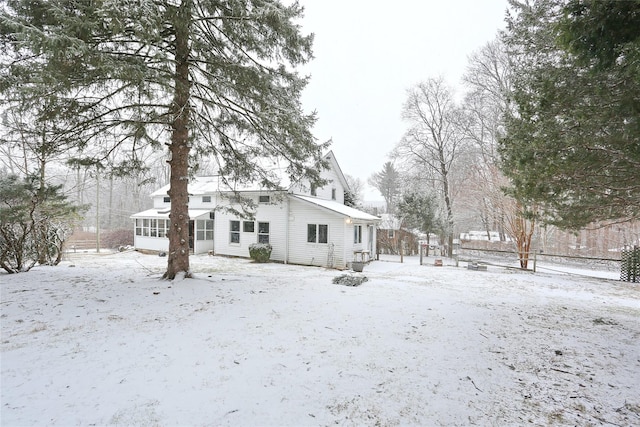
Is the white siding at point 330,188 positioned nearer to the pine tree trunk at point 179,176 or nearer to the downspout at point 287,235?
the downspout at point 287,235

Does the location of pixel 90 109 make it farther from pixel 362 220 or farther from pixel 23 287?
pixel 362 220

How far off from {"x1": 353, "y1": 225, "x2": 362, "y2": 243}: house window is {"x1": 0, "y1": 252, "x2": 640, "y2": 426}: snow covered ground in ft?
27.4

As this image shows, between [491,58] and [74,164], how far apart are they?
20.6m

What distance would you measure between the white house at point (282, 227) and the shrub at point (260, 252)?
0.53 m

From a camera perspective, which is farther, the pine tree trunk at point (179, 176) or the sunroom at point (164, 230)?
the sunroom at point (164, 230)

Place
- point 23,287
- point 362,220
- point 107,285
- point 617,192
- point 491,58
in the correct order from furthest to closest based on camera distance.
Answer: point 491,58 < point 362,220 < point 107,285 < point 23,287 < point 617,192

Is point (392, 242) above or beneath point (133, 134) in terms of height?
beneath

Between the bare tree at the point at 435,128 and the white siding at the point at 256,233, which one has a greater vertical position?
the bare tree at the point at 435,128

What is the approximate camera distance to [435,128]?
21016mm

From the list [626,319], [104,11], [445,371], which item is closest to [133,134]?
[104,11]

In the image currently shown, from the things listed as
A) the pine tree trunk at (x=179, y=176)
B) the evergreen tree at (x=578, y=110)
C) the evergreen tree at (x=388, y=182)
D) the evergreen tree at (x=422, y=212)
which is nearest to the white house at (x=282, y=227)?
the evergreen tree at (x=422, y=212)

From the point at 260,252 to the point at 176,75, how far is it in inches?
373

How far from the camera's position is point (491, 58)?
17.0 metres

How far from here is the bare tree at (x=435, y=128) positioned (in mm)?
20406
